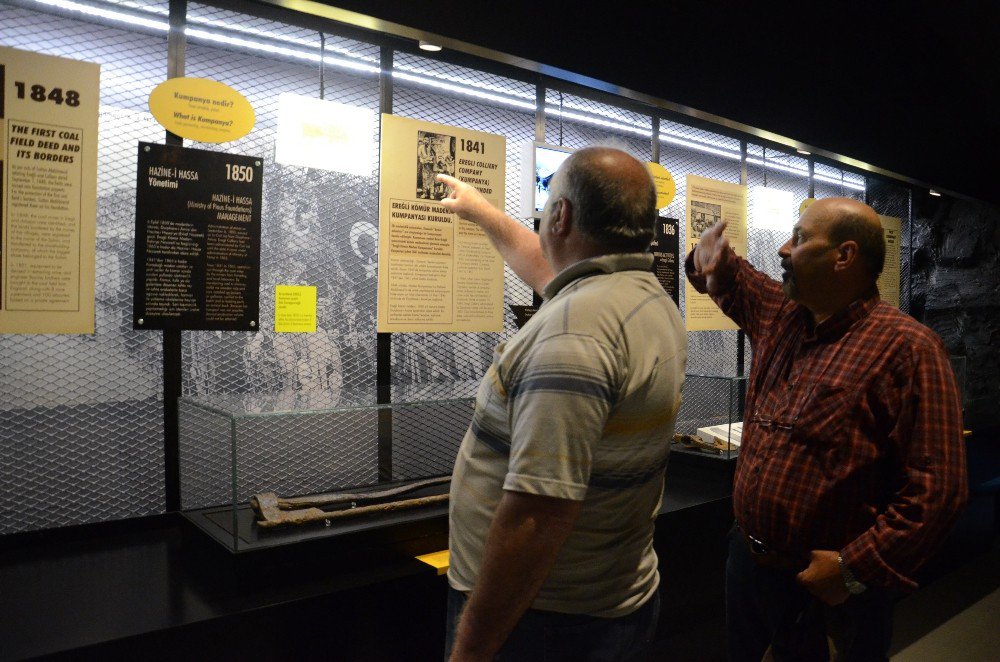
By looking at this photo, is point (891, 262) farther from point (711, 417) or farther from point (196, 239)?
point (196, 239)

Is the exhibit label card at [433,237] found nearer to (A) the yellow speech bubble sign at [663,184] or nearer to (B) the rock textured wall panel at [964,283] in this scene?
(A) the yellow speech bubble sign at [663,184]

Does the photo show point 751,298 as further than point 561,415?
Yes

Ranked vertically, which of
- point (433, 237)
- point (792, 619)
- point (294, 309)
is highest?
point (433, 237)

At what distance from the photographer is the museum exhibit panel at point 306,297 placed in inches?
81.8

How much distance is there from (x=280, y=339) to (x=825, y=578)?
275 cm

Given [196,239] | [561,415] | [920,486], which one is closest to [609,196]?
[561,415]

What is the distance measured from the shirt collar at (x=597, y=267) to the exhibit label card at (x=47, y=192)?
4.84 feet

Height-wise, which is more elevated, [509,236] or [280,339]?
[509,236]

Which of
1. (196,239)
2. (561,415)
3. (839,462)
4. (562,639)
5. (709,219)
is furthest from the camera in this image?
(709,219)

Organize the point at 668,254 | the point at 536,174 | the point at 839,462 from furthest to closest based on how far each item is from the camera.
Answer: the point at 668,254, the point at 536,174, the point at 839,462

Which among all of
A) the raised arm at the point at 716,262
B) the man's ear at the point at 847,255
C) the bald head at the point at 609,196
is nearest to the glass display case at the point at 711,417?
the raised arm at the point at 716,262

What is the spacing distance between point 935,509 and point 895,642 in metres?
2.06

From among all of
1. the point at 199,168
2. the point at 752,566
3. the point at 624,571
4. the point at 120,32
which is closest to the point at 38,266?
the point at 199,168

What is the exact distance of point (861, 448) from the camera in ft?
5.29
